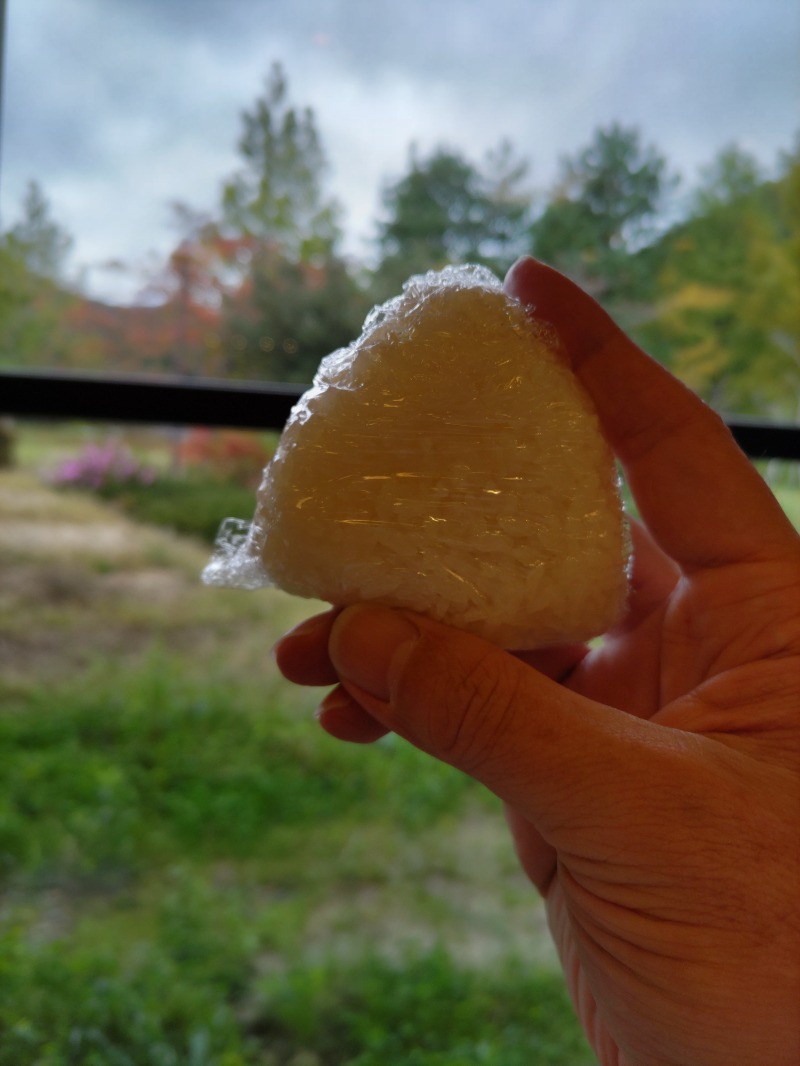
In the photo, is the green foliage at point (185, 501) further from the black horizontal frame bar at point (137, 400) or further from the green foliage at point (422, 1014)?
the green foliage at point (422, 1014)

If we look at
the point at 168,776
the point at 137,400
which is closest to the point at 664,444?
the point at 137,400

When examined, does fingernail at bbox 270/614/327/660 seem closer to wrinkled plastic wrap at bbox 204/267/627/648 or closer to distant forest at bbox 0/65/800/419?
wrinkled plastic wrap at bbox 204/267/627/648

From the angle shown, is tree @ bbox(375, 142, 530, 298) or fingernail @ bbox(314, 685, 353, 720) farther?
tree @ bbox(375, 142, 530, 298)

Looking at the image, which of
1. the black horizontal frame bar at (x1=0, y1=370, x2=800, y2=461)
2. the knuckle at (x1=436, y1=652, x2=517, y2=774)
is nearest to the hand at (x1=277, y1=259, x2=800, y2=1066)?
the knuckle at (x1=436, y1=652, x2=517, y2=774)

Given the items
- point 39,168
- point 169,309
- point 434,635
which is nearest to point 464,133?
point 169,309

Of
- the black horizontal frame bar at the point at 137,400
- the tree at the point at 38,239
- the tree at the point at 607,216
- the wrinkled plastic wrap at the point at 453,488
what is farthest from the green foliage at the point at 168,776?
the tree at the point at 607,216

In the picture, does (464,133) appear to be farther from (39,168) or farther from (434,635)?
(434,635)

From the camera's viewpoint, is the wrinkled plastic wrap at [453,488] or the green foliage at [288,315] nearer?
the wrinkled plastic wrap at [453,488]

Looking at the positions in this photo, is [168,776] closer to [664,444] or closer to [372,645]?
[372,645]
